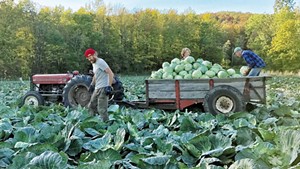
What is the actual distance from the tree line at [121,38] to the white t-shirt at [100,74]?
26.4 meters

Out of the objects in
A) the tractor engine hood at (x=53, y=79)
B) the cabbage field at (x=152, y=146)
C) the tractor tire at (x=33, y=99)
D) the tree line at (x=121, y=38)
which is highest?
the tree line at (x=121, y=38)

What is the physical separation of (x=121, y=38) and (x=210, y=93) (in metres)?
36.7

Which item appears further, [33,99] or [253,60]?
[33,99]

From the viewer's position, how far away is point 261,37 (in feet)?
167

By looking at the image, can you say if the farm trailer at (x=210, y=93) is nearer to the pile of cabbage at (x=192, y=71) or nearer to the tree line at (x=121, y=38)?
the pile of cabbage at (x=192, y=71)

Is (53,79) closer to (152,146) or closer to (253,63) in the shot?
(253,63)

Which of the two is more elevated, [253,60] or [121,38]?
[121,38]

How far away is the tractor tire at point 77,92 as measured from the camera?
7.02 meters

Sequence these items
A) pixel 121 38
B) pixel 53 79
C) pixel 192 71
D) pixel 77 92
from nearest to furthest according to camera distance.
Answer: pixel 192 71 < pixel 77 92 < pixel 53 79 < pixel 121 38

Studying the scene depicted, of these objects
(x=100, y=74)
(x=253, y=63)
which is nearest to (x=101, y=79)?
(x=100, y=74)

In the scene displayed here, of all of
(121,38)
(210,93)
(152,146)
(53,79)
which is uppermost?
(121,38)

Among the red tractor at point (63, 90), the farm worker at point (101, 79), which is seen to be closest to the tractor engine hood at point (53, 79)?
the red tractor at point (63, 90)

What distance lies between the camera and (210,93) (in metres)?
6.08

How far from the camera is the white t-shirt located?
5.43 m
